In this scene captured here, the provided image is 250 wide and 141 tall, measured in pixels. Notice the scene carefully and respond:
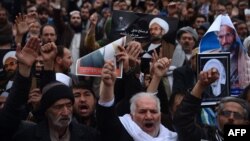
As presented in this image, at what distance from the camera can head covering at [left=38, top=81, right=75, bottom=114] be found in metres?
4.99

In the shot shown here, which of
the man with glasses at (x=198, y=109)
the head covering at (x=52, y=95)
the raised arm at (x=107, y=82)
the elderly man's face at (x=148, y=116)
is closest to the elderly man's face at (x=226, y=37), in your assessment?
the man with glasses at (x=198, y=109)

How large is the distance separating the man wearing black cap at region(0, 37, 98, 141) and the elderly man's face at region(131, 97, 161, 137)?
34cm

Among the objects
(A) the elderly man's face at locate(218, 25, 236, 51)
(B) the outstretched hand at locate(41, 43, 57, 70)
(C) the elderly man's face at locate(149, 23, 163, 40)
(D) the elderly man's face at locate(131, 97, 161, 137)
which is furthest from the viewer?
(C) the elderly man's face at locate(149, 23, 163, 40)

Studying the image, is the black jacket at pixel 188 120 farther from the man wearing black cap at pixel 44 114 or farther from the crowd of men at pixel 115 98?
the man wearing black cap at pixel 44 114

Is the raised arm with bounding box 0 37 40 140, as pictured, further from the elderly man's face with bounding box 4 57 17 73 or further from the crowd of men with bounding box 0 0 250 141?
the elderly man's face with bounding box 4 57 17 73

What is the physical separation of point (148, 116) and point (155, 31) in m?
2.43

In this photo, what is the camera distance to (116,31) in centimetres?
736

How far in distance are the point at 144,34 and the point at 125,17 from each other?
277mm

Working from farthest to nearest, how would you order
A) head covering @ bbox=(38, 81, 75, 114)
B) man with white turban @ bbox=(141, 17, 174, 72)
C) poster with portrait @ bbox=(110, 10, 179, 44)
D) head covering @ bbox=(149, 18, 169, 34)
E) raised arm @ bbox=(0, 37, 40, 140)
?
head covering @ bbox=(149, 18, 169, 34) < poster with portrait @ bbox=(110, 10, 179, 44) < man with white turban @ bbox=(141, 17, 174, 72) < head covering @ bbox=(38, 81, 75, 114) < raised arm @ bbox=(0, 37, 40, 140)

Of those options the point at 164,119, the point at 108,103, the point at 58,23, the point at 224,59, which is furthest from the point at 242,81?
the point at 58,23

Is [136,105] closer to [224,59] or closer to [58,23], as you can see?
[224,59]

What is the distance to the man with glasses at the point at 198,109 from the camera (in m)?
5.19

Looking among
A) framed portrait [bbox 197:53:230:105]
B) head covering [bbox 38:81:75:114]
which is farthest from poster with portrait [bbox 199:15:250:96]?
head covering [bbox 38:81:75:114]

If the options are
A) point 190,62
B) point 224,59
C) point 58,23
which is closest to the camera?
point 224,59
